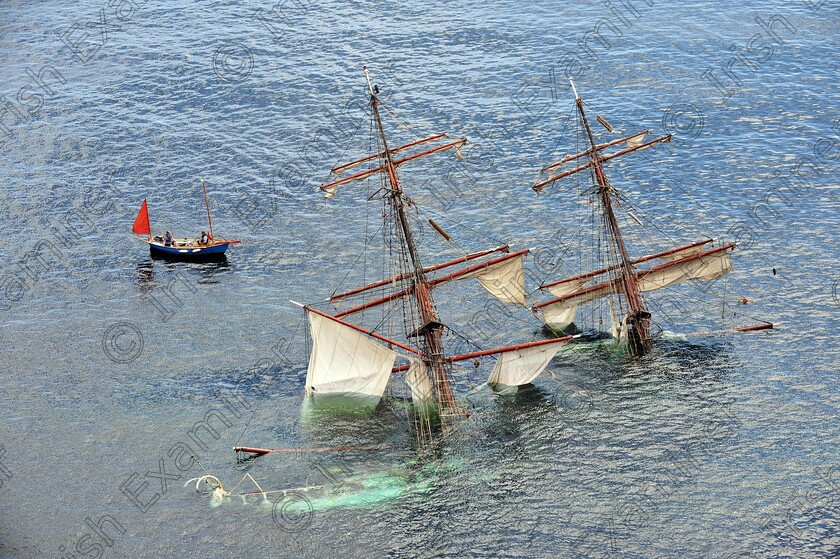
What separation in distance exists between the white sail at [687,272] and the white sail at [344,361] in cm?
2656

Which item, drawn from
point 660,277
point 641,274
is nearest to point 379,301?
point 641,274

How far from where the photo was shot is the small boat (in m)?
114

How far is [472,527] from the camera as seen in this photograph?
3108 inches

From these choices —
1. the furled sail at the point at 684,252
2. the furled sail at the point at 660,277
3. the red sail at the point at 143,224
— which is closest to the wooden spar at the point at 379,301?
the furled sail at the point at 660,277

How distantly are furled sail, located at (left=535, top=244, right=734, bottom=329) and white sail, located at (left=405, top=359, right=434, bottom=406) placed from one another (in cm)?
1544

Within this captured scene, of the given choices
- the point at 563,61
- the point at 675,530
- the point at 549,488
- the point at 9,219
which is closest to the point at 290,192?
the point at 9,219

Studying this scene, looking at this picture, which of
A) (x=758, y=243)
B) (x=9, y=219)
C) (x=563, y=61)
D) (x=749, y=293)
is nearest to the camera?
(x=749, y=293)

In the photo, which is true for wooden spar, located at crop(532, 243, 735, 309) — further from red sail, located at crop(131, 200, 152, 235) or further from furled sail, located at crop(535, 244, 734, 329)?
red sail, located at crop(131, 200, 152, 235)

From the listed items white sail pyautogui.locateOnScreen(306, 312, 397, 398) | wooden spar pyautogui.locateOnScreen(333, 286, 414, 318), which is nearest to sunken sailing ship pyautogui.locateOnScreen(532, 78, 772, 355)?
wooden spar pyautogui.locateOnScreen(333, 286, 414, 318)

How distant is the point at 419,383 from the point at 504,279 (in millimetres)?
13401

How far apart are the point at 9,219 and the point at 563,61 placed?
7795 centimetres

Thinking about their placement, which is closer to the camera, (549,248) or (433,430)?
(433,430)

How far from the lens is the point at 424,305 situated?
9331cm

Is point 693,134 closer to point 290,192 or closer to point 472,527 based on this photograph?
point 290,192
